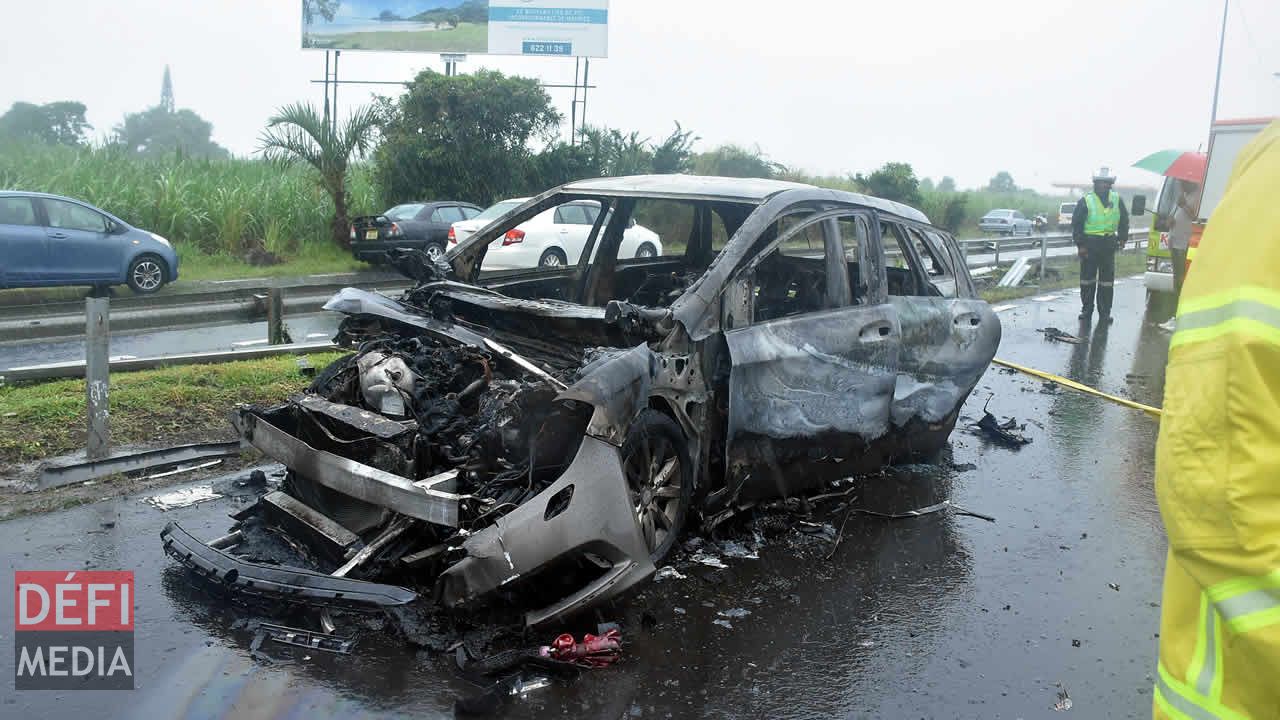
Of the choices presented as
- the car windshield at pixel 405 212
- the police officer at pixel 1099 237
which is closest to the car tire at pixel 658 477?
the police officer at pixel 1099 237

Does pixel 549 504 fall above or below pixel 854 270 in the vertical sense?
below

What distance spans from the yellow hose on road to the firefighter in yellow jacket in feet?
24.7

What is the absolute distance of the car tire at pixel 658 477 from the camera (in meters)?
4.47

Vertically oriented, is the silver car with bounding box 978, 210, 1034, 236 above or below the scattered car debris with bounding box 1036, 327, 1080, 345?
above

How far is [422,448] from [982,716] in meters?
2.50

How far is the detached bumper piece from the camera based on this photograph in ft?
13.2

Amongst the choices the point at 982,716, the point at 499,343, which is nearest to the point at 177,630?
the point at 499,343

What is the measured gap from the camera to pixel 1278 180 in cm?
159

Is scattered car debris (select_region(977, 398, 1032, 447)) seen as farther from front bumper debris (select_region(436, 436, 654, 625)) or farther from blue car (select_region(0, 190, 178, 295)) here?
blue car (select_region(0, 190, 178, 295))

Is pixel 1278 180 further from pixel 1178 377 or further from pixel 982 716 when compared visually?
pixel 982 716

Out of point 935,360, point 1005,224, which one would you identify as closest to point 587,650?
point 935,360

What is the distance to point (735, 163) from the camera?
2834 cm

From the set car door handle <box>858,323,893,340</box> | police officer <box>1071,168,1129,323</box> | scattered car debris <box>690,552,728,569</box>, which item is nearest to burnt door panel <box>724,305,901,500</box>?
car door handle <box>858,323,893,340</box>

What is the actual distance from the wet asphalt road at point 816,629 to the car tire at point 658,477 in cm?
26
